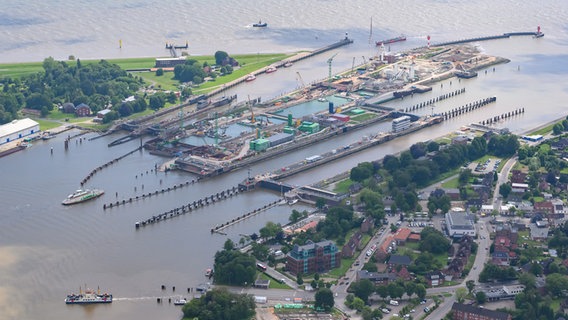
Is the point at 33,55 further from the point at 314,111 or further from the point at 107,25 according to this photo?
the point at 314,111

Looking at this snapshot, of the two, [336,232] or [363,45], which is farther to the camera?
[363,45]

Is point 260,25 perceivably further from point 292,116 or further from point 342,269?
point 342,269

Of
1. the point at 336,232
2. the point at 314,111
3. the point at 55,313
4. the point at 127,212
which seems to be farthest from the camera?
the point at 314,111

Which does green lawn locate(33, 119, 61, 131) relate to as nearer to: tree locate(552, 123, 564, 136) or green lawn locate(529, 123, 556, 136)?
green lawn locate(529, 123, 556, 136)

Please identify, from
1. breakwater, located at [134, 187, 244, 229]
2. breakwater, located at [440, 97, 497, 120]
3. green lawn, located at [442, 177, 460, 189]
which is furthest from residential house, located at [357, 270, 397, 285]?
breakwater, located at [440, 97, 497, 120]

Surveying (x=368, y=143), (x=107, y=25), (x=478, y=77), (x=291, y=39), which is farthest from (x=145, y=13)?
(x=368, y=143)

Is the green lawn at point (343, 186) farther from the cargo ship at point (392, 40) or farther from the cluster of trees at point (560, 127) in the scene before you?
the cargo ship at point (392, 40)
